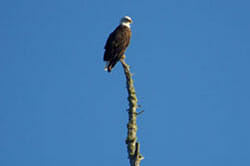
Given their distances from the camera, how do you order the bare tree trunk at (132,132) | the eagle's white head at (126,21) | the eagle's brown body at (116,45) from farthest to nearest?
the eagle's white head at (126,21)
the eagle's brown body at (116,45)
the bare tree trunk at (132,132)

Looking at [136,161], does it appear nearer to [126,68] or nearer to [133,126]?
[133,126]

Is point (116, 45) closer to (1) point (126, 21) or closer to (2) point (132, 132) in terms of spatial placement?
(1) point (126, 21)

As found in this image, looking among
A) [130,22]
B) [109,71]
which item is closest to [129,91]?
[109,71]

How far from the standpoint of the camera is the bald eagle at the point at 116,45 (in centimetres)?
960

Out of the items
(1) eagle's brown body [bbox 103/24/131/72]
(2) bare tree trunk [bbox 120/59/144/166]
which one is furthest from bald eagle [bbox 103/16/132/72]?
(2) bare tree trunk [bbox 120/59/144/166]

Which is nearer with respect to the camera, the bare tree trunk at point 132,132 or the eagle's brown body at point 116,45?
the bare tree trunk at point 132,132

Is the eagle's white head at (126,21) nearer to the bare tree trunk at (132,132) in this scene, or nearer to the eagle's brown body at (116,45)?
the eagle's brown body at (116,45)

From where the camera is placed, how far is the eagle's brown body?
959 cm

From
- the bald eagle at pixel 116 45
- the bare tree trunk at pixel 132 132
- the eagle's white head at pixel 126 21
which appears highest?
the eagle's white head at pixel 126 21

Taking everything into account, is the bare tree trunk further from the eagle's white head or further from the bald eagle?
the eagle's white head

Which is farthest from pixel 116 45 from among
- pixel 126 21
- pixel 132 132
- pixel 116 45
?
pixel 132 132

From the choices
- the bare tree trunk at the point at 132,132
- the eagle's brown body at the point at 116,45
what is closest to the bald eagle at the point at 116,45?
the eagle's brown body at the point at 116,45

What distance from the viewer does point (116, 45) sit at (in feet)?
33.1

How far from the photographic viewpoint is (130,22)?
1164 centimetres
